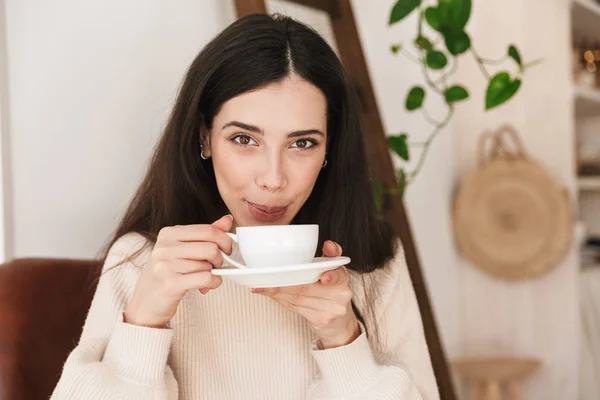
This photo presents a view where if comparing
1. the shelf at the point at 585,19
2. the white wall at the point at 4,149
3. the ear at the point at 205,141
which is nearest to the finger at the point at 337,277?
the ear at the point at 205,141

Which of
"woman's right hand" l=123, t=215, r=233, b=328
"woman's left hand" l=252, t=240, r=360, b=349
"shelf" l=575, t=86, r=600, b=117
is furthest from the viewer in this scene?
"shelf" l=575, t=86, r=600, b=117

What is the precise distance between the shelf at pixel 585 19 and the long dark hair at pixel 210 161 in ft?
5.24

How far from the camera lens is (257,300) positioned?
1087 millimetres

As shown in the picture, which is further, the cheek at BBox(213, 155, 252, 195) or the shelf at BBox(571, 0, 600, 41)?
the shelf at BBox(571, 0, 600, 41)

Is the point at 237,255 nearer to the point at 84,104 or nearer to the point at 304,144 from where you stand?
the point at 304,144

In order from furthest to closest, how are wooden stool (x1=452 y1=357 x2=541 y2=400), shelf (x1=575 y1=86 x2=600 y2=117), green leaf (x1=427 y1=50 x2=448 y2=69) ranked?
shelf (x1=575 y1=86 x2=600 y2=117)
wooden stool (x1=452 y1=357 x2=541 y2=400)
green leaf (x1=427 y1=50 x2=448 y2=69)

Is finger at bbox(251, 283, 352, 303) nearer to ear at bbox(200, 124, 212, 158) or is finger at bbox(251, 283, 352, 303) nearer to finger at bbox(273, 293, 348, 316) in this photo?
finger at bbox(273, 293, 348, 316)

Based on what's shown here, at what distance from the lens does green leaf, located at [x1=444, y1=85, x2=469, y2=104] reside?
5.48ft

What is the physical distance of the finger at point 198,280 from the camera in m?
0.75

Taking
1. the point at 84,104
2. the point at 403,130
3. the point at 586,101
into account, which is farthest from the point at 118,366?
the point at 586,101

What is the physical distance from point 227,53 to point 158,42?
0.41 metres

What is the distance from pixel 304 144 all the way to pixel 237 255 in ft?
0.76

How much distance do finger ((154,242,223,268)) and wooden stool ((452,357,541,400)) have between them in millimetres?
1665

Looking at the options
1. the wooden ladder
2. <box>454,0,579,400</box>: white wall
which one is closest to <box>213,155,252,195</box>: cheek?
the wooden ladder
